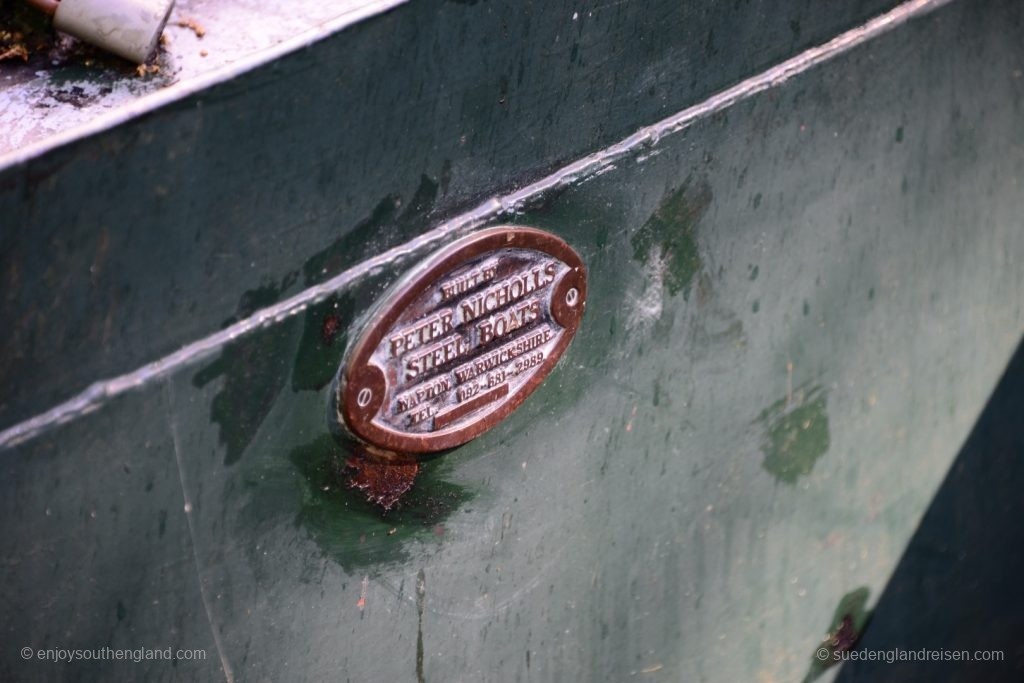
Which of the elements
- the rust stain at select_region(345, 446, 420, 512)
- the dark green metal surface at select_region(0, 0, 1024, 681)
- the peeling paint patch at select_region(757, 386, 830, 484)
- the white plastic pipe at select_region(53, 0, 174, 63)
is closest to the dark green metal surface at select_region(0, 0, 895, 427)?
the dark green metal surface at select_region(0, 0, 1024, 681)

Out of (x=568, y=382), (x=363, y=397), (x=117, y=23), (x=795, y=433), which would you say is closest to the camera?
(x=117, y=23)

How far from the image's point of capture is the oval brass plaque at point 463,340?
1.31 meters

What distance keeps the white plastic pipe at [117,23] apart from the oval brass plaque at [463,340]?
14.0 inches

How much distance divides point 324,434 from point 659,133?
1.86 ft

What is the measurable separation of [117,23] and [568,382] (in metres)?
0.69

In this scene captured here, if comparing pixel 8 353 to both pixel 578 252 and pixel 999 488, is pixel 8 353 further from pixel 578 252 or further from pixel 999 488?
pixel 999 488

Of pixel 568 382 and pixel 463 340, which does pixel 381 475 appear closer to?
pixel 463 340

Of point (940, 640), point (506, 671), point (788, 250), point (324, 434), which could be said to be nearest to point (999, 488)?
point (940, 640)

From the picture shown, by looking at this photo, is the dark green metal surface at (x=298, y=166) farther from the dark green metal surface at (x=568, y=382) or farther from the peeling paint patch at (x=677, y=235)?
the peeling paint patch at (x=677, y=235)

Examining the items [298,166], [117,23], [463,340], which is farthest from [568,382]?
[117,23]

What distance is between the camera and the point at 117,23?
1175 millimetres

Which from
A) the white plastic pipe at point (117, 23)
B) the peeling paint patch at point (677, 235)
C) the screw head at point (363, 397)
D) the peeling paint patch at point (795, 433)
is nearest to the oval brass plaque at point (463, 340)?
the screw head at point (363, 397)

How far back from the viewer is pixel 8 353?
1093 mm

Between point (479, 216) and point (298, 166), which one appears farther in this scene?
point (479, 216)
